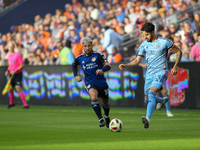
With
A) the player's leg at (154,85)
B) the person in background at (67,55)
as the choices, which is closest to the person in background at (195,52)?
the person in background at (67,55)

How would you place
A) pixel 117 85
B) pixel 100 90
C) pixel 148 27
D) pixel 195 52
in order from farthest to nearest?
1. pixel 117 85
2. pixel 195 52
3. pixel 100 90
4. pixel 148 27

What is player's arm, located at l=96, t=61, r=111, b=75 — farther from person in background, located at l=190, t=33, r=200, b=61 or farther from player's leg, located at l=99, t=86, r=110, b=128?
person in background, located at l=190, t=33, r=200, b=61

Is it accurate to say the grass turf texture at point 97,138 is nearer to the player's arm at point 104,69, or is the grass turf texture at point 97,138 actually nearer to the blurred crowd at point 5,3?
the player's arm at point 104,69

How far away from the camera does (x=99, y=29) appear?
22938 mm

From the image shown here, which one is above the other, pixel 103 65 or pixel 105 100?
pixel 103 65

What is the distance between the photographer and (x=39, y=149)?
677cm

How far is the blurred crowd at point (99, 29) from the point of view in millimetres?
18156

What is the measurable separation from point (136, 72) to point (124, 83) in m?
0.65

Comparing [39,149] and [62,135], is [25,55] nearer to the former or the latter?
[62,135]

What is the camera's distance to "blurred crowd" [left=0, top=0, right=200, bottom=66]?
18.2m

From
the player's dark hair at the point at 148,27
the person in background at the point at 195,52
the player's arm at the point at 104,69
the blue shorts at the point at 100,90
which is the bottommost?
the blue shorts at the point at 100,90

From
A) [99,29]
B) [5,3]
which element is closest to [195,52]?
[99,29]

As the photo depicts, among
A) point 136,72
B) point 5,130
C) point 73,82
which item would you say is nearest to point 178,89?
point 136,72

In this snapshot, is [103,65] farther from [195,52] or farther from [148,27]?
[195,52]
